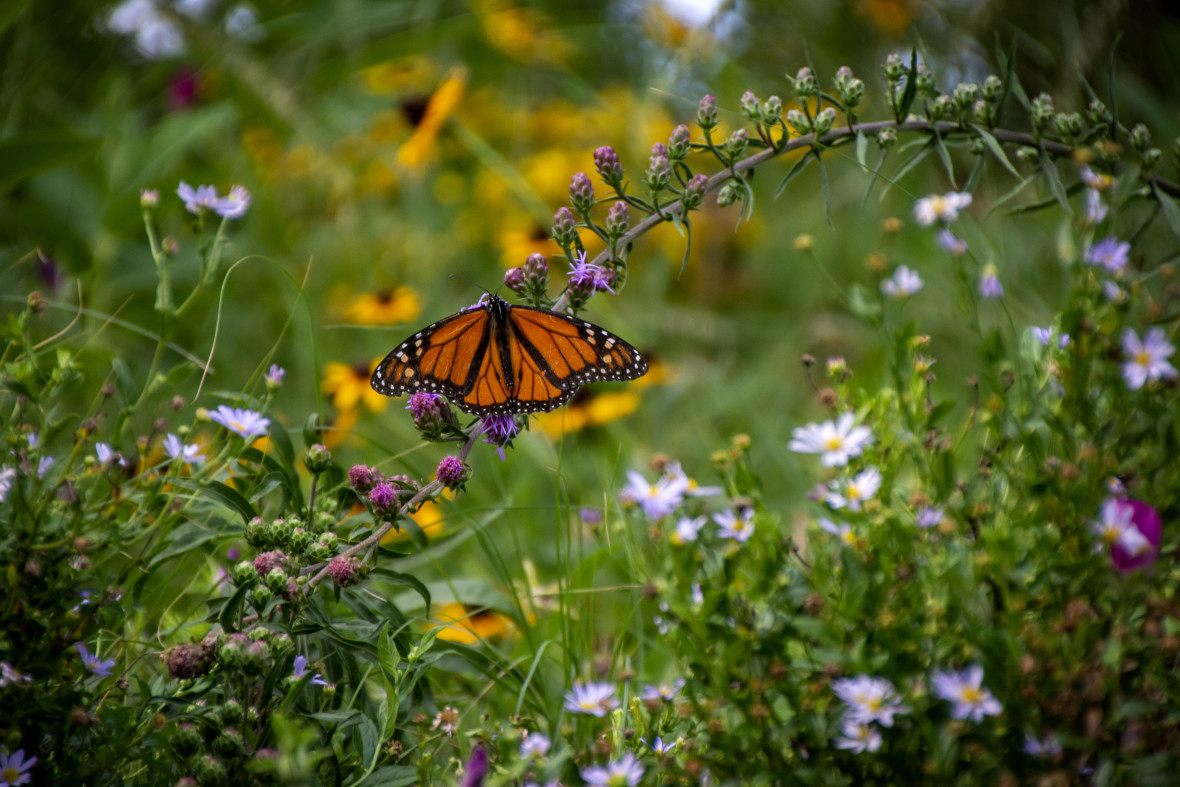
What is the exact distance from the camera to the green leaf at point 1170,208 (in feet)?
4.47

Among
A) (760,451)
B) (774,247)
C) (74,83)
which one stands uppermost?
(74,83)

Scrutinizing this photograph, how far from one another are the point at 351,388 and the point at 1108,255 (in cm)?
214

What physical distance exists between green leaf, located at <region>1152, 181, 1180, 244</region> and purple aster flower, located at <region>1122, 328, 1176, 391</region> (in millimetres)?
359

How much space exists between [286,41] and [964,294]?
396cm

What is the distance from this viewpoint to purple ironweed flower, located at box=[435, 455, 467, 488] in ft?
4.11

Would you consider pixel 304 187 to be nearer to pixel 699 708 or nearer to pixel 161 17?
pixel 161 17

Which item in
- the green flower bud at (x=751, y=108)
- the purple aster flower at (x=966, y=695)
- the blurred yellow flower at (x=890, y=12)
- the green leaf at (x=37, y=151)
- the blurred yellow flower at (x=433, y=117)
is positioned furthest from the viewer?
the blurred yellow flower at (x=890, y=12)

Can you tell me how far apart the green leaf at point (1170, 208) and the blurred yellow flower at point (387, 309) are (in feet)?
7.21

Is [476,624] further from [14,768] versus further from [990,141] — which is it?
[990,141]

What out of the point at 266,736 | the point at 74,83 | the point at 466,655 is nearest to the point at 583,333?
the point at 466,655

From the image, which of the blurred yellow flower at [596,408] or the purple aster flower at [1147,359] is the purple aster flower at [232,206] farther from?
the purple aster flower at [1147,359]

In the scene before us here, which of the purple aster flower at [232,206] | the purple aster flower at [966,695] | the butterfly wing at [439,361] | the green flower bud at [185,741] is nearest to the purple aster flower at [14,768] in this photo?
the green flower bud at [185,741]

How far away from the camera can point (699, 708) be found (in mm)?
1132

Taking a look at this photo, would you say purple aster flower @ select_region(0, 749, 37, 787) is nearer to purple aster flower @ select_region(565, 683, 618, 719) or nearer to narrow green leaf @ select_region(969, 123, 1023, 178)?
purple aster flower @ select_region(565, 683, 618, 719)
